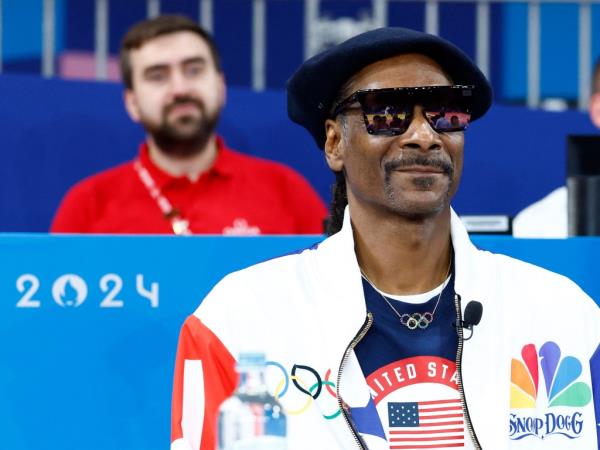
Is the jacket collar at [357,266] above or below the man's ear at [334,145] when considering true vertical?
below

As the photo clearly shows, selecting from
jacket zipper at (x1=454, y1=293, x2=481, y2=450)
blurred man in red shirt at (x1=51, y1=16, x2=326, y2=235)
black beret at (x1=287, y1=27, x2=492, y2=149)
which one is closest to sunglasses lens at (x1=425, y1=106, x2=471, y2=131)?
black beret at (x1=287, y1=27, x2=492, y2=149)

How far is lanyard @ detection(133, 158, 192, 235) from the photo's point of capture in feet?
16.6

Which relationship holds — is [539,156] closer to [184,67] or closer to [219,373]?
[184,67]

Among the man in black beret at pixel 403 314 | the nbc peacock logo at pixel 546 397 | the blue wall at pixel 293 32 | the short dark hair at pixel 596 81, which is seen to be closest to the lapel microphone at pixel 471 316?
the man in black beret at pixel 403 314

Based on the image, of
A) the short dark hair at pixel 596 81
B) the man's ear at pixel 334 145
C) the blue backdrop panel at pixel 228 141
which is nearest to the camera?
the man's ear at pixel 334 145

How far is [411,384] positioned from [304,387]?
9.4 inches

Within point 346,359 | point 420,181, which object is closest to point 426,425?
point 346,359

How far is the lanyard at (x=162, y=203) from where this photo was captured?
16.6ft

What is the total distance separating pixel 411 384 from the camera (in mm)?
2721

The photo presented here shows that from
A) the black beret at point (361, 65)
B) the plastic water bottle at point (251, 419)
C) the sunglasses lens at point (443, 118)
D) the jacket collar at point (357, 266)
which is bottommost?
the plastic water bottle at point (251, 419)

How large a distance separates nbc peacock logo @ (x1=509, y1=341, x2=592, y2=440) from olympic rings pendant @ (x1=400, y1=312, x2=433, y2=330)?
0.22 metres

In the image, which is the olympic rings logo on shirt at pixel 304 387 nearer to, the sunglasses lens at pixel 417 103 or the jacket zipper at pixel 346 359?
the jacket zipper at pixel 346 359

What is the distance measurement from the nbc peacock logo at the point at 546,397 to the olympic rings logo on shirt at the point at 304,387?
42cm

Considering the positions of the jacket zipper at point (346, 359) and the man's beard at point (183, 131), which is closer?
the jacket zipper at point (346, 359)
